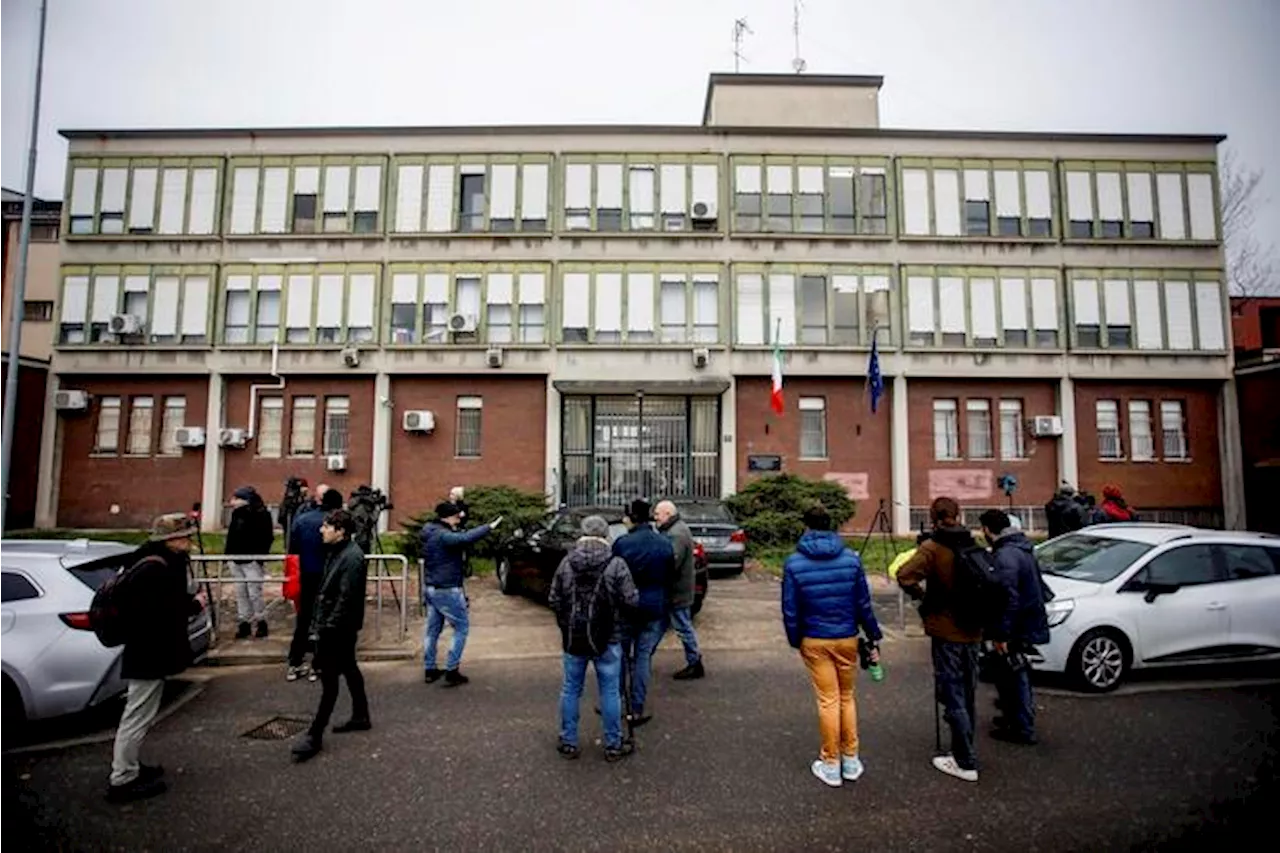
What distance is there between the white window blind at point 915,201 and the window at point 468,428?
15.0 m

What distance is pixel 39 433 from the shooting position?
20797 mm

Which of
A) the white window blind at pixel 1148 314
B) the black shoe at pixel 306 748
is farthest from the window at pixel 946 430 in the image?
the black shoe at pixel 306 748

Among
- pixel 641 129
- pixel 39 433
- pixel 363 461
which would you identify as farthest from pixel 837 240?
pixel 39 433

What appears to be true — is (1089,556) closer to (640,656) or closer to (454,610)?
(640,656)

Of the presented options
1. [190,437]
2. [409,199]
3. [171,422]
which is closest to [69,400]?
[171,422]

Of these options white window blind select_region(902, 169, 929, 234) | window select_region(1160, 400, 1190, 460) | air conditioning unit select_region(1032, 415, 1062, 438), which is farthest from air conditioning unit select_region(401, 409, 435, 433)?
window select_region(1160, 400, 1190, 460)

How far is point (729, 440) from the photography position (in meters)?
20.3

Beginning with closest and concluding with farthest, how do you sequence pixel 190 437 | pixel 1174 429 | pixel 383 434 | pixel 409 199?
pixel 190 437, pixel 383 434, pixel 1174 429, pixel 409 199

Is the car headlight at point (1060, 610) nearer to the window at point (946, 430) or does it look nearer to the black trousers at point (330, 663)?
the black trousers at point (330, 663)

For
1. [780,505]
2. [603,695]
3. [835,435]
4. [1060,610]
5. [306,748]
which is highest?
[835,435]

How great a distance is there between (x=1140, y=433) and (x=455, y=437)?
21789 millimetres

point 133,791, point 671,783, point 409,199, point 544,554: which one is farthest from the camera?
point 409,199

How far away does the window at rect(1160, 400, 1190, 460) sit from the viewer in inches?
822

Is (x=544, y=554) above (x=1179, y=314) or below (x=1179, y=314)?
below
